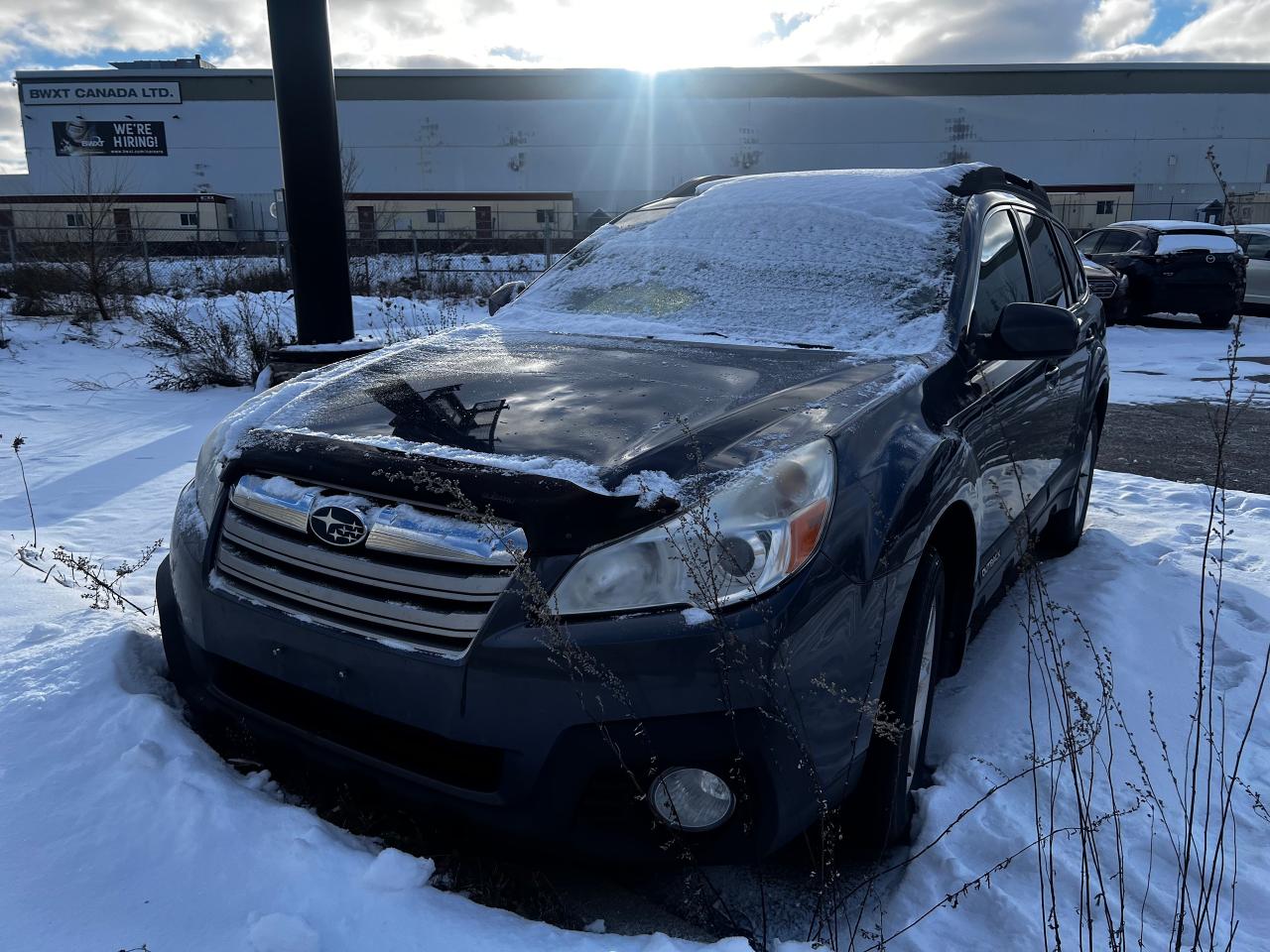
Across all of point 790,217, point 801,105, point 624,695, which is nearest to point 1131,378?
point 790,217

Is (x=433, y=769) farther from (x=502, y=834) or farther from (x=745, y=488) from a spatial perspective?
(x=745, y=488)

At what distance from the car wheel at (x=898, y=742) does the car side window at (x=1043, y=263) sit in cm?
189

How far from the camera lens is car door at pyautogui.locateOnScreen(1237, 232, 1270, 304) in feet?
49.7

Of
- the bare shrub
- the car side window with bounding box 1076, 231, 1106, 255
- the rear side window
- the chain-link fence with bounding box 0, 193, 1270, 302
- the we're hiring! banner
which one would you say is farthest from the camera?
the we're hiring! banner

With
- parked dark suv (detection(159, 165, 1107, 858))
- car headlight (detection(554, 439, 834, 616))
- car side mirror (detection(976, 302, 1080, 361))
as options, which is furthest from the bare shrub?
car headlight (detection(554, 439, 834, 616))

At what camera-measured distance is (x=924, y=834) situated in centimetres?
209

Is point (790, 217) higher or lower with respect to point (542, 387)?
higher

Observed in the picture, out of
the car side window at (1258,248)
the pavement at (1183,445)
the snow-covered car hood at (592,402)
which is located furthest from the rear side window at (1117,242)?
the snow-covered car hood at (592,402)

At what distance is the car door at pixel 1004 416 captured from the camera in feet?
8.25

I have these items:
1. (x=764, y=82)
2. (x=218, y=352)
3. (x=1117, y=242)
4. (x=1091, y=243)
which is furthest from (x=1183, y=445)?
(x=764, y=82)

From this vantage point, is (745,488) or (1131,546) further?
(1131,546)

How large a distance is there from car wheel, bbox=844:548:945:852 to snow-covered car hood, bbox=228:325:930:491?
463 mm

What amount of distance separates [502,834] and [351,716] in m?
0.41

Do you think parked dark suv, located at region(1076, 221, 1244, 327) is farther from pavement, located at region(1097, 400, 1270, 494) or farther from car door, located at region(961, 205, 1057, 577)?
car door, located at region(961, 205, 1057, 577)
